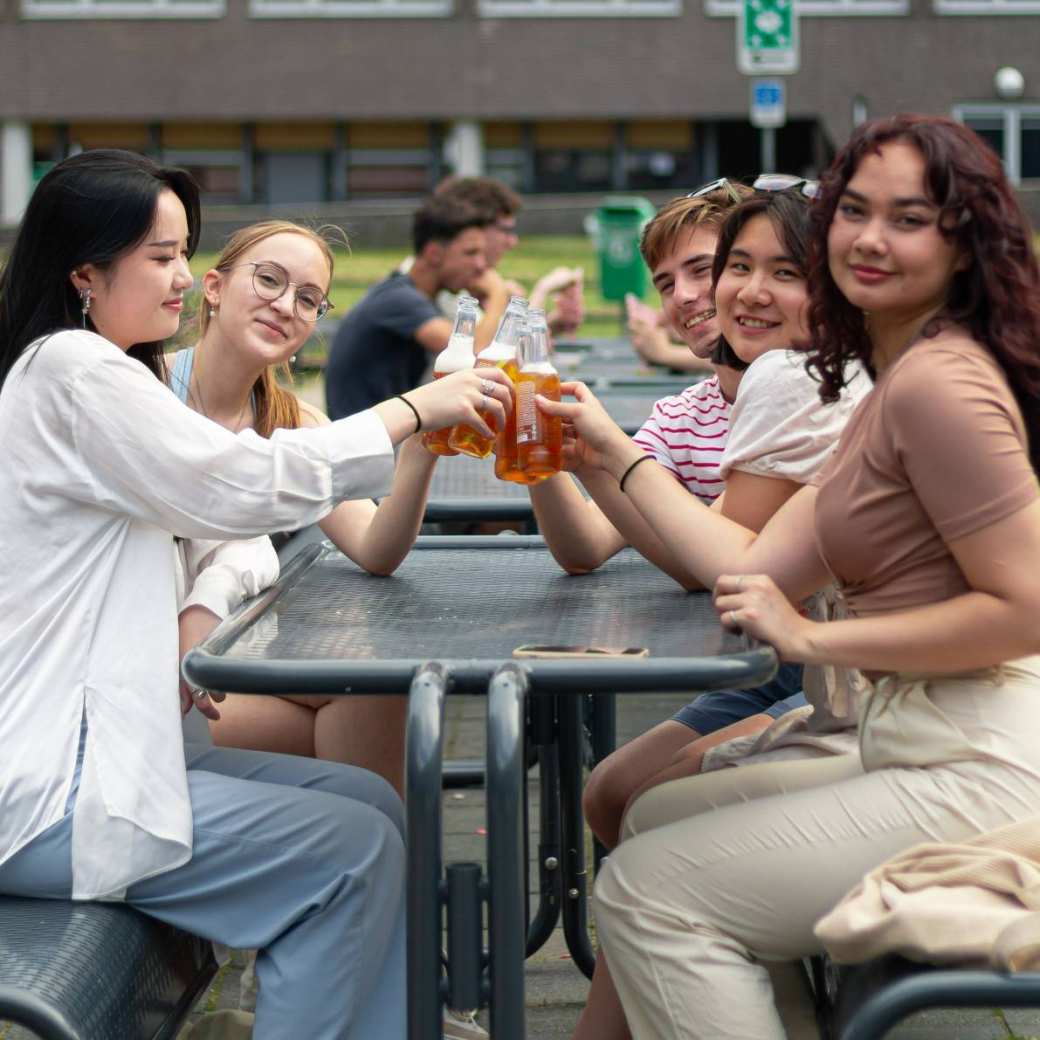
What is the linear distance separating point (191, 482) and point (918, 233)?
1.05 meters

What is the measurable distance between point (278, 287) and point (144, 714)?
1.02 meters

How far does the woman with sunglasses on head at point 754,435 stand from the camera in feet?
8.57

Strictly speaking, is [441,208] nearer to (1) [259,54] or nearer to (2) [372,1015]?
(2) [372,1015]

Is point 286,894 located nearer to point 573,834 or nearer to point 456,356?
point 456,356

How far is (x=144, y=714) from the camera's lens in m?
2.43

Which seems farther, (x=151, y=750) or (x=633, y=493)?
(x=633, y=493)

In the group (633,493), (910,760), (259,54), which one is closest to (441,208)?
(633,493)

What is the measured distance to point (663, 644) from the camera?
7.55 ft

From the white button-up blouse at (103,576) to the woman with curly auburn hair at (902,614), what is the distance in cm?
65

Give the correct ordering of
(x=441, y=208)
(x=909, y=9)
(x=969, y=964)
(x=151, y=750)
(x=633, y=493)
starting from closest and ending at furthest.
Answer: (x=969, y=964), (x=151, y=750), (x=633, y=493), (x=441, y=208), (x=909, y=9)

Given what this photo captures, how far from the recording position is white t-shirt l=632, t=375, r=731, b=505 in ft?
10.5

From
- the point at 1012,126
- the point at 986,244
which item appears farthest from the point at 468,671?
the point at 1012,126

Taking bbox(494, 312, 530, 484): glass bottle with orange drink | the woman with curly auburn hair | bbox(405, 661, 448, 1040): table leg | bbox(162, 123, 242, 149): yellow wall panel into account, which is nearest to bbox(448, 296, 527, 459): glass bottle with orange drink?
bbox(494, 312, 530, 484): glass bottle with orange drink

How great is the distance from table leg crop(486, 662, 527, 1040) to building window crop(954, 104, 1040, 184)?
35893mm
